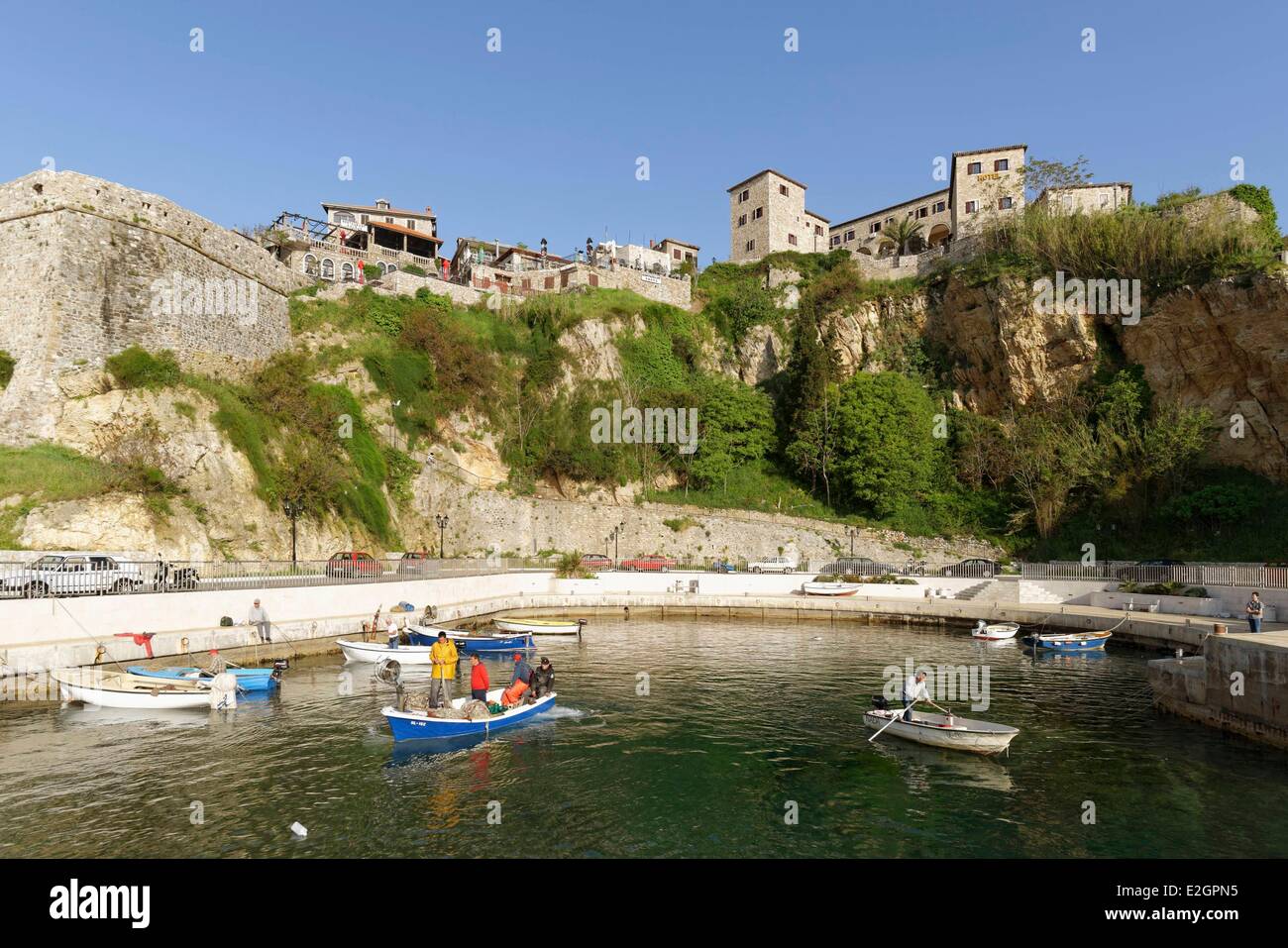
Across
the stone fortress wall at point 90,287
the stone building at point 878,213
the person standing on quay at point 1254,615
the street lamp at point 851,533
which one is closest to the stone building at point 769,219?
the stone building at point 878,213

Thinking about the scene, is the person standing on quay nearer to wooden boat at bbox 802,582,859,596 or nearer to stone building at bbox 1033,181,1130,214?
wooden boat at bbox 802,582,859,596

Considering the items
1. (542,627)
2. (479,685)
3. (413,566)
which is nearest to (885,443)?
(542,627)

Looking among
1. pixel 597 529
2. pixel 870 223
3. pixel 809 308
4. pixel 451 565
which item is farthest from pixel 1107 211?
pixel 451 565

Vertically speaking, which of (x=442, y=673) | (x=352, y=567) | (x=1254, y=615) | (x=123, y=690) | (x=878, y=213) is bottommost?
(x=123, y=690)

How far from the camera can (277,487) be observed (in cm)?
3631

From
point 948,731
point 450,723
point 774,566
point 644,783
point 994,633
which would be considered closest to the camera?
point 644,783

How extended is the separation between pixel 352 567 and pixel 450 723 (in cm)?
1658

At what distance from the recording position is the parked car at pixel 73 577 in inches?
777

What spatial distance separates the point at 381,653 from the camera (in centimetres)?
2362

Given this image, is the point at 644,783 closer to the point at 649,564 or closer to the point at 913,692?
the point at 913,692

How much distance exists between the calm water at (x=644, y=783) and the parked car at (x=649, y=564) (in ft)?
72.6

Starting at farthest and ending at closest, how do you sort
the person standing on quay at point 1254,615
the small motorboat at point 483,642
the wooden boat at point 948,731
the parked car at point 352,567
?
the parked car at point 352,567
the small motorboat at point 483,642
the person standing on quay at point 1254,615
the wooden boat at point 948,731

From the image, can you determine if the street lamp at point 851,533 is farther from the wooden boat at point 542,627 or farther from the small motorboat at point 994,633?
the wooden boat at point 542,627
